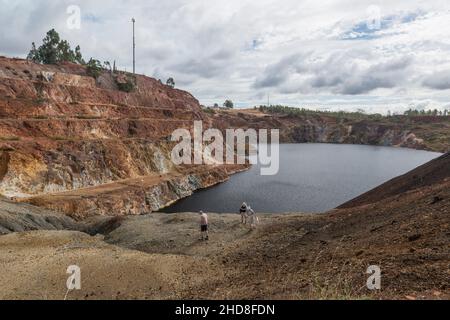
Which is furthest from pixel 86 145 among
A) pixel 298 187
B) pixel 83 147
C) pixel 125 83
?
pixel 125 83

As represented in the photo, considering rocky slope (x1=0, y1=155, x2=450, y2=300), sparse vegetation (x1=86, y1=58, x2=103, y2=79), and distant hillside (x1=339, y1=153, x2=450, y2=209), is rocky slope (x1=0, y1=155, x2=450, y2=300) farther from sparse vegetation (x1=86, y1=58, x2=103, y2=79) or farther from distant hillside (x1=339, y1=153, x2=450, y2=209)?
sparse vegetation (x1=86, y1=58, x2=103, y2=79)

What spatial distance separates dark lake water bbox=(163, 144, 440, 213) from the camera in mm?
55750

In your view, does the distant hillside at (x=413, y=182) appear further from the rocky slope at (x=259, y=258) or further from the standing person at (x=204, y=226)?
the standing person at (x=204, y=226)

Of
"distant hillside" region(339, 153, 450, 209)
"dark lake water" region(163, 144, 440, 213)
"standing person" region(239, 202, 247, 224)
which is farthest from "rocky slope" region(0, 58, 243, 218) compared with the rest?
"distant hillside" region(339, 153, 450, 209)

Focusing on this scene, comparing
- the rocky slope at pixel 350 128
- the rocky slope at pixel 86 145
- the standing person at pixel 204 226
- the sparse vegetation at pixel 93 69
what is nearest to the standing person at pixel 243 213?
the standing person at pixel 204 226

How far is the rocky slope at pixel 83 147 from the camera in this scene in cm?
5003

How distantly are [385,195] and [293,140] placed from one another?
149630 millimetres

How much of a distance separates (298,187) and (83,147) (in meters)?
37.8

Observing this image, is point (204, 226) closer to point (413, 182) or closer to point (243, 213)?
point (243, 213)

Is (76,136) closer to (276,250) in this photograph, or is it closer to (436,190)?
(276,250)

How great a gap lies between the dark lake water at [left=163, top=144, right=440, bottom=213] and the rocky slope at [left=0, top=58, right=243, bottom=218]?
516 centimetres

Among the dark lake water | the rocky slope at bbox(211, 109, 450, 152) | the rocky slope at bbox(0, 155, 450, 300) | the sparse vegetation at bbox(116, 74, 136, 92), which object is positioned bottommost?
the dark lake water

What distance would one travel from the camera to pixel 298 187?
6875 cm

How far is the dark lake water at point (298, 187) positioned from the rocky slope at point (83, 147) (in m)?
5.16
